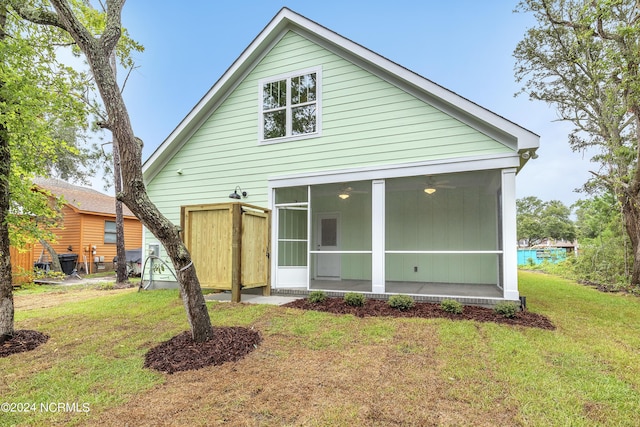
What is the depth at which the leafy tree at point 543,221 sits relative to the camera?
142 ft

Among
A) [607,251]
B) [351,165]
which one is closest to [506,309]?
[351,165]

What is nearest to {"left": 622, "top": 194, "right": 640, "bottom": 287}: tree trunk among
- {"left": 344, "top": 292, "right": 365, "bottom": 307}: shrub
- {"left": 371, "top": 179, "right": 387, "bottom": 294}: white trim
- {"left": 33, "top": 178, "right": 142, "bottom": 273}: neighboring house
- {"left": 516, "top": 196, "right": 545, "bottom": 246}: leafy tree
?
{"left": 371, "top": 179, "right": 387, "bottom": 294}: white trim

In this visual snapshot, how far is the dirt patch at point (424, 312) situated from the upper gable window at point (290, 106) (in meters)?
4.06

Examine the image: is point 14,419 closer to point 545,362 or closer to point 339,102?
point 545,362

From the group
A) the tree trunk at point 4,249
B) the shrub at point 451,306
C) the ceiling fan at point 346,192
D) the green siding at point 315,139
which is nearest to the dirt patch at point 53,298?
the green siding at point 315,139

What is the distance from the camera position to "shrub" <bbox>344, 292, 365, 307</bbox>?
6.45m

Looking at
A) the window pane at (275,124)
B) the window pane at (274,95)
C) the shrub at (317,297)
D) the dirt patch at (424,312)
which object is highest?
the window pane at (274,95)

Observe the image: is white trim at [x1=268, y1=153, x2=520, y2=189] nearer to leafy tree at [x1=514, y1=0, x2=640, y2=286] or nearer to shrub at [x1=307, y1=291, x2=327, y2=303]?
shrub at [x1=307, y1=291, x2=327, y2=303]

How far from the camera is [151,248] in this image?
375 inches

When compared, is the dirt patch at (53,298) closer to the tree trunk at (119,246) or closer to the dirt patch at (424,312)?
the tree trunk at (119,246)

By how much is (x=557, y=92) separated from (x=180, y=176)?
1342 centimetres

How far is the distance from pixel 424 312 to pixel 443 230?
3.95m

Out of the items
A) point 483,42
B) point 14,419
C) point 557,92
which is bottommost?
point 14,419

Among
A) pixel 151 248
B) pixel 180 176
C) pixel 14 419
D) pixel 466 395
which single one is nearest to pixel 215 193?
pixel 180 176
